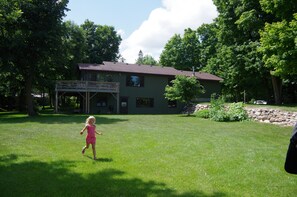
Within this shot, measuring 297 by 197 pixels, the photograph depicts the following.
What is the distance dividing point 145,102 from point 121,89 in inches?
139

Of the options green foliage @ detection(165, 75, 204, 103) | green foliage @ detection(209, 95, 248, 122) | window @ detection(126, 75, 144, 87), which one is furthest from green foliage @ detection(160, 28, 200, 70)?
Result: green foliage @ detection(209, 95, 248, 122)

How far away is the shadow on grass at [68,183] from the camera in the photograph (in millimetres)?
6223

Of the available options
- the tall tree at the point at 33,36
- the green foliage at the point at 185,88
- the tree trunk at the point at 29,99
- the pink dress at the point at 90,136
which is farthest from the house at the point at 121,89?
the pink dress at the point at 90,136

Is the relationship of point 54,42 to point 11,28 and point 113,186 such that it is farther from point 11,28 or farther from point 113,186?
point 113,186

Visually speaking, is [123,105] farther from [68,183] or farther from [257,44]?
[68,183]

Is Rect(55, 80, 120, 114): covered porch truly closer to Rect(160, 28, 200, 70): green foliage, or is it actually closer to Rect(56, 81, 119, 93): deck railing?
Rect(56, 81, 119, 93): deck railing

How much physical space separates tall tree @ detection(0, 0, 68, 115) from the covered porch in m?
4.05

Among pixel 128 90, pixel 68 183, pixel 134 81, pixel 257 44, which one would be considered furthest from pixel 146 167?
pixel 134 81

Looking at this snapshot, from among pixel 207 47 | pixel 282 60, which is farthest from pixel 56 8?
pixel 207 47

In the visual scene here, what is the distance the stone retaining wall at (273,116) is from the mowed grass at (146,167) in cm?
697

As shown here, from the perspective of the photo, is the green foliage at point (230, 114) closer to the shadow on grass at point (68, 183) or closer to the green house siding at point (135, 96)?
the green house siding at point (135, 96)

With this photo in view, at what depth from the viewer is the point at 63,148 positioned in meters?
11.1

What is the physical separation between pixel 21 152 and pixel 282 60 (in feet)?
49.2

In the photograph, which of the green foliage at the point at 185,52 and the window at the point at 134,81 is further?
the green foliage at the point at 185,52
